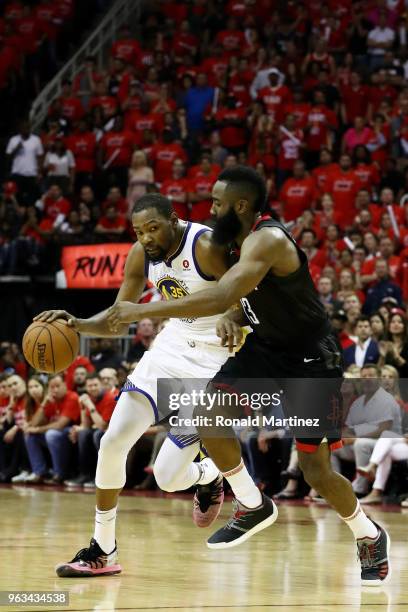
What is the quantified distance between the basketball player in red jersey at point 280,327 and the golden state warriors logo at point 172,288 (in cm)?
48

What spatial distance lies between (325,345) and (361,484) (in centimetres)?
541

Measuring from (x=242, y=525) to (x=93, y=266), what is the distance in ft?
29.3

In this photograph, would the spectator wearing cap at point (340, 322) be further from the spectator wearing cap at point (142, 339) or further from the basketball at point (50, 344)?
the basketball at point (50, 344)

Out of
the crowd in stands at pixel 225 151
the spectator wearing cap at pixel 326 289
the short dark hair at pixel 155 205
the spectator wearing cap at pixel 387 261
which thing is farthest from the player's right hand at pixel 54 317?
the spectator wearing cap at pixel 387 261

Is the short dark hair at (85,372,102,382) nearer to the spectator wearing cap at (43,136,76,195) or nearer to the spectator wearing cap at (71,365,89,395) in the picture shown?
the spectator wearing cap at (71,365,89,395)

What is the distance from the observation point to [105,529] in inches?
247

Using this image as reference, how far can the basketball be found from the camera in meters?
5.86

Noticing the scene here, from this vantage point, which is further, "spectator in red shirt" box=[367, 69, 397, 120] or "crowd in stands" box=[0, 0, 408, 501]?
"spectator in red shirt" box=[367, 69, 397, 120]

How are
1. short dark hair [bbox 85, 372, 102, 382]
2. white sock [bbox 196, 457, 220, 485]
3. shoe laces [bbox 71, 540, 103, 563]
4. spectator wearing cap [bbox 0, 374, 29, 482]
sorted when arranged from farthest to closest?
spectator wearing cap [bbox 0, 374, 29, 482]
short dark hair [bbox 85, 372, 102, 382]
white sock [bbox 196, 457, 220, 485]
shoe laces [bbox 71, 540, 103, 563]

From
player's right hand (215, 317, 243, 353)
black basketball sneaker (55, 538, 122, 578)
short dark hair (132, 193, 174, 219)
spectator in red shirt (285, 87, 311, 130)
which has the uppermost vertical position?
spectator in red shirt (285, 87, 311, 130)

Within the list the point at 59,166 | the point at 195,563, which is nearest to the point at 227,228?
the point at 195,563

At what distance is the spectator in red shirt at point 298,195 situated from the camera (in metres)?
15.4

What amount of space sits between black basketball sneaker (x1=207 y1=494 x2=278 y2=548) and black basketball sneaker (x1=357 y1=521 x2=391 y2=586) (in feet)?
2.00

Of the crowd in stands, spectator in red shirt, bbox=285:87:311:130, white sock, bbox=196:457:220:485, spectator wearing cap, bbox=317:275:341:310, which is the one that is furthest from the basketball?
spectator in red shirt, bbox=285:87:311:130
